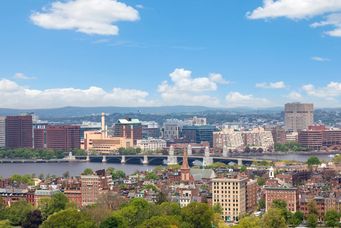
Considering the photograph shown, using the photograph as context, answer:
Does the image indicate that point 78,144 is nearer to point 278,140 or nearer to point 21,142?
point 21,142

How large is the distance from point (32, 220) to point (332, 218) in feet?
46.3

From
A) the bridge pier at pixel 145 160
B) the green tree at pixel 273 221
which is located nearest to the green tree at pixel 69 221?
the green tree at pixel 273 221

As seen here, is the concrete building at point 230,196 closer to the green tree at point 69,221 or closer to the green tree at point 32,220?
the green tree at point 32,220

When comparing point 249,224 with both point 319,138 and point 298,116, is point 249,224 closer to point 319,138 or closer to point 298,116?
point 319,138

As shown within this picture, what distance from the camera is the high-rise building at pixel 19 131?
106 metres

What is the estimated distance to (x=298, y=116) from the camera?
140 meters

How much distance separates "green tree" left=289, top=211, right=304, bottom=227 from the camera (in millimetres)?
33656

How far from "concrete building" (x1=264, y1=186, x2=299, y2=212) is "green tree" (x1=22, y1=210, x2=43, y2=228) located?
40.4ft

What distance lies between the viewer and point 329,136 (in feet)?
355

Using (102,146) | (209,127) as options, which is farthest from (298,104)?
(102,146)

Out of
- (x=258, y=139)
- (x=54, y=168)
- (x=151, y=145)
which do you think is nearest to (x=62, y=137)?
(x=151, y=145)

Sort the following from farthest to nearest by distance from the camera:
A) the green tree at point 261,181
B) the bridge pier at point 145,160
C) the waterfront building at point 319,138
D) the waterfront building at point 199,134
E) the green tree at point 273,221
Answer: the waterfront building at point 199,134, the waterfront building at point 319,138, the bridge pier at point 145,160, the green tree at point 261,181, the green tree at point 273,221

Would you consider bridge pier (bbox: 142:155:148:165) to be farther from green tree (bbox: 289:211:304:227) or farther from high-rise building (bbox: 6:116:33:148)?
green tree (bbox: 289:211:304:227)

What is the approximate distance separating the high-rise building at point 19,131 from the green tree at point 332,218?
76.7m
